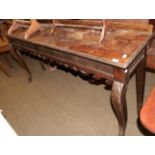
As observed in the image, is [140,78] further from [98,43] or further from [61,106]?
[61,106]

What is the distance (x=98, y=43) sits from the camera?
1219mm

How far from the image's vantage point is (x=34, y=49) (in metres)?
1.62

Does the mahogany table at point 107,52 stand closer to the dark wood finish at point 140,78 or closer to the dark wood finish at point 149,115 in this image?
the dark wood finish at point 140,78

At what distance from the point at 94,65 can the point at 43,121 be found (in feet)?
3.02

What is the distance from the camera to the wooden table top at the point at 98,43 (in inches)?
41.7

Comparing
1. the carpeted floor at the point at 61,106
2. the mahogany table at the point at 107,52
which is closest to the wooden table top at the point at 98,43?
the mahogany table at the point at 107,52

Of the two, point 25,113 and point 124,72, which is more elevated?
point 124,72

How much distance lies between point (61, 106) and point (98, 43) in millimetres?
917

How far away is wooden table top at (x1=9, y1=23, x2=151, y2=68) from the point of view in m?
1.06

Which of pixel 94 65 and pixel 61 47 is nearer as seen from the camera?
pixel 94 65
